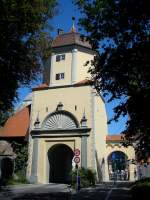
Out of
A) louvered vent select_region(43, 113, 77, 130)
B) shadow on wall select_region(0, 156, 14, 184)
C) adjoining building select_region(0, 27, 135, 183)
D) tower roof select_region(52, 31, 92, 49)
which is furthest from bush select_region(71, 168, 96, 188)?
tower roof select_region(52, 31, 92, 49)

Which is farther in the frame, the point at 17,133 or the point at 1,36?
the point at 17,133

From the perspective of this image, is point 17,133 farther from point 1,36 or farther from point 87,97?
point 1,36

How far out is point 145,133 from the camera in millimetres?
21031

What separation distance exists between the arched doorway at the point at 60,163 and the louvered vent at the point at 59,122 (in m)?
2.31

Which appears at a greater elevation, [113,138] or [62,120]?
[62,120]

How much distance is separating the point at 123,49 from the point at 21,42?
5.66 m

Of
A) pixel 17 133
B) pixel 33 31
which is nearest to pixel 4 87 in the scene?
pixel 33 31

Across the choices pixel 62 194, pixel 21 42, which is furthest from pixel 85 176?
pixel 21 42

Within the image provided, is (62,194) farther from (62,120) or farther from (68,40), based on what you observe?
(68,40)

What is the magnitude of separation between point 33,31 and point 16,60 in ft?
5.89

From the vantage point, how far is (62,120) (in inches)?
1576

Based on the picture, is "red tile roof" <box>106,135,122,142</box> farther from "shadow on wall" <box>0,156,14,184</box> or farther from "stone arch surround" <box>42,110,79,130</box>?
"shadow on wall" <box>0,156,14,184</box>

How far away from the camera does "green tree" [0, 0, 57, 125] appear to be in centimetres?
1611

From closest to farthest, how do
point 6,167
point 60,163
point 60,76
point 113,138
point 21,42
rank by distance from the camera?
point 21,42 < point 6,167 < point 60,76 < point 60,163 < point 113,138
